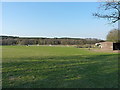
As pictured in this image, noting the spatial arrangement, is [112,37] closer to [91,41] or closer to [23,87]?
[91,41]

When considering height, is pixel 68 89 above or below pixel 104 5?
below

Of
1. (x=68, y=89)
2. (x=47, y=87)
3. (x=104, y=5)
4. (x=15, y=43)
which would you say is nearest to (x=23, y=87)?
(x=47, y=87)

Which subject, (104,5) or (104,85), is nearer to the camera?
(104,85)

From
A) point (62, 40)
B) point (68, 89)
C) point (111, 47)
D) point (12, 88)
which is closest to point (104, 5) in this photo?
point (68, 89)

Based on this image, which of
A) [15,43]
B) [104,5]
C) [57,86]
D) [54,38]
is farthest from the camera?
[54,38]

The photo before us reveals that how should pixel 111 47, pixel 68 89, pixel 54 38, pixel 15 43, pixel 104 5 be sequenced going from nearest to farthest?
pixel 68 89, pixel 104 5, pixel 111 47, pixel 15 43, pixel 54 38

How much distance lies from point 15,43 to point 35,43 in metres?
13.6

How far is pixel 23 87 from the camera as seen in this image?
383 centimetres

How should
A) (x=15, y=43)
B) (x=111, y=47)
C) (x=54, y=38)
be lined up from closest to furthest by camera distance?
(x=111, y=47) → (x=15, y=43) → (x=54, y=38)

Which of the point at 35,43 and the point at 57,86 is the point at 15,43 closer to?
the point at 35,43

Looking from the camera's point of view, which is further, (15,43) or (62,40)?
(62,40)

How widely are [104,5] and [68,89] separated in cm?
938

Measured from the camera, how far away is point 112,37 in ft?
123

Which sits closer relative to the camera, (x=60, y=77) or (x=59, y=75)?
(x=60, y=77)
